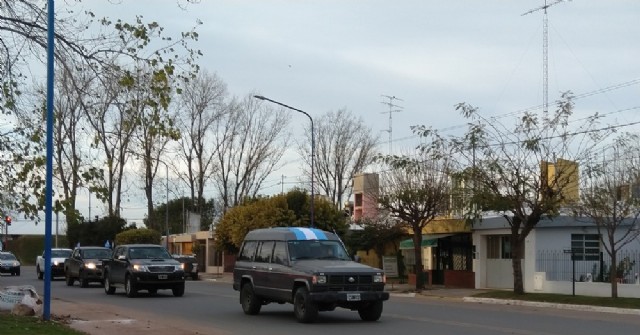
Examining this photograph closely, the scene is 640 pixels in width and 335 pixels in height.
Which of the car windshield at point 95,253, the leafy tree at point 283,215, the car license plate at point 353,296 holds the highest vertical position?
the leafy tree at point 283,215

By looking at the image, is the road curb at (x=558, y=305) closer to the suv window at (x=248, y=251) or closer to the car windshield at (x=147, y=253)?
the suv window at (x=248, y=251)

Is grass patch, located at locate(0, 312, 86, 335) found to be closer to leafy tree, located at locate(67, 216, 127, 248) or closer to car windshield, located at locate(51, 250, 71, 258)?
car windshield, located at locate(51, 250, 71, 258)

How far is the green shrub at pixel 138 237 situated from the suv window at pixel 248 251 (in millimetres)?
43549

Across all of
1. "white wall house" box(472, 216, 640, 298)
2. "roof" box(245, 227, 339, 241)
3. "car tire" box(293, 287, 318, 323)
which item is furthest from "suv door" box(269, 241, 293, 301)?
"white wall house" box(472, 216, 640, 298)

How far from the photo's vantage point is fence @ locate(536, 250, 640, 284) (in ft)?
106

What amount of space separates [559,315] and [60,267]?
98.9 feet

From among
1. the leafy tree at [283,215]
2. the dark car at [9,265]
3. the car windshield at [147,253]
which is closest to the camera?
the car windshield at [147,253]

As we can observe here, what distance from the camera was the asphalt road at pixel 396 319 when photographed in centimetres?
1838

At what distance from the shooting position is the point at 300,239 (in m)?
20.9

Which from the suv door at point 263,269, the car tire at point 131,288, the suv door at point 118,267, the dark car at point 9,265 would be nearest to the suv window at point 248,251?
the suv door at point 263,269

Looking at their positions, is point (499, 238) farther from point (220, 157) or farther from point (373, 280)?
point (220, 157)

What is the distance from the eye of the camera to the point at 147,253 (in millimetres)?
30984

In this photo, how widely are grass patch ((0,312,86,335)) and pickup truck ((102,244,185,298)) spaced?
35.6 feet

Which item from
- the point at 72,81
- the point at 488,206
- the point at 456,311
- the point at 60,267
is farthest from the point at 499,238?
the point at 72,81
